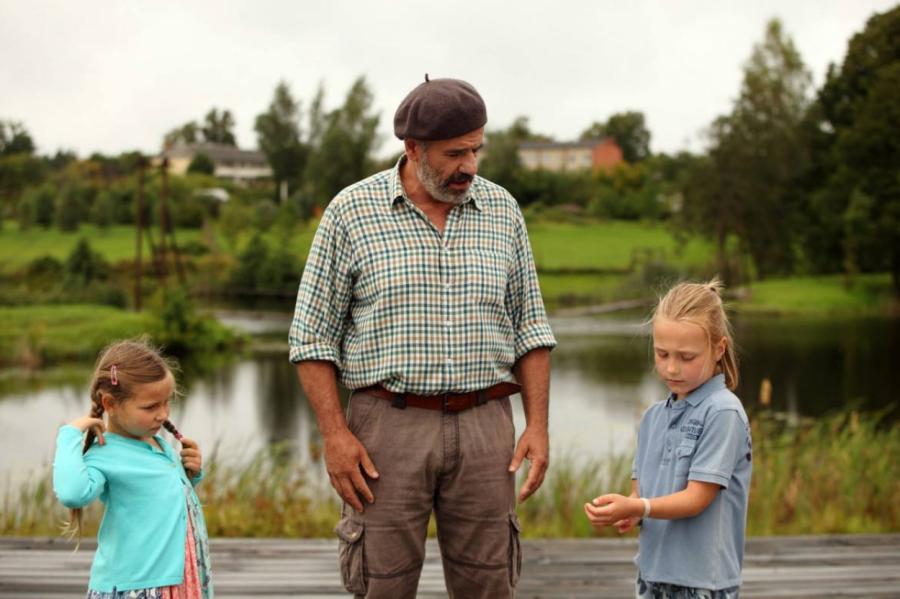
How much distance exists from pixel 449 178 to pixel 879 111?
27.6 meters

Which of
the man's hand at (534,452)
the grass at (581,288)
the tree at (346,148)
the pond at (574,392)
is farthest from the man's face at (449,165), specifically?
the tree at (346,148)

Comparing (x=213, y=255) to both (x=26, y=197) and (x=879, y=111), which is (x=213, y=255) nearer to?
(x=26, y=197)

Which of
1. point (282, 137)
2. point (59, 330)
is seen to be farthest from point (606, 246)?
point (59, 330)

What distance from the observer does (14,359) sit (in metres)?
19.3

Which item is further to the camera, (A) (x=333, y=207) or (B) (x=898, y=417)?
(B) (x=898, y=417)

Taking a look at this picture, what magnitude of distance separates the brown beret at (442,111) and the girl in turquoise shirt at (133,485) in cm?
79

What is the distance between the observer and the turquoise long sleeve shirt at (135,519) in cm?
236

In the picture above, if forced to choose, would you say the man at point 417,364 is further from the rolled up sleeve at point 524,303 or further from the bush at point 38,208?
the bush at point 38,208

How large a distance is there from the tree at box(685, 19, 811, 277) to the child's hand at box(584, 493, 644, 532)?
31586mm

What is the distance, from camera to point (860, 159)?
28438 millimetres

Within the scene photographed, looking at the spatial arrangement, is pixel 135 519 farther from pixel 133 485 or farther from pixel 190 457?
pixel 190 457

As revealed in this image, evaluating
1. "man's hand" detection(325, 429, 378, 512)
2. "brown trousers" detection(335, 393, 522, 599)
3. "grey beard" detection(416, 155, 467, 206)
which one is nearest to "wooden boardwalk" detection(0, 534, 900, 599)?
"brown trousers" detection(335, 393, 522, 599)

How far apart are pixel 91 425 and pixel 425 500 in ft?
2.53

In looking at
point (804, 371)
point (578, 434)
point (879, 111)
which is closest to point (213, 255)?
point (879, 111)
